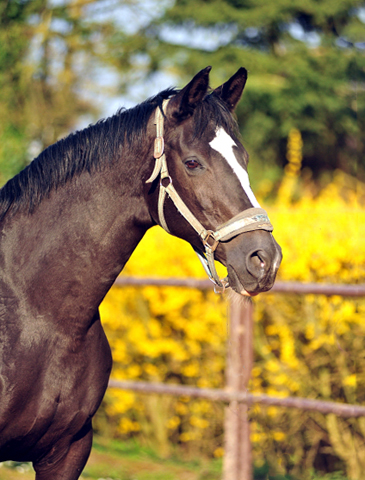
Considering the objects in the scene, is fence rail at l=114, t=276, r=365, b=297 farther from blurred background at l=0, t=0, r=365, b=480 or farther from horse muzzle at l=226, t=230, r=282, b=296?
horse muzzle at l=226, t=230, r=282, b=296

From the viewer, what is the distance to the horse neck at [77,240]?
2104 mm

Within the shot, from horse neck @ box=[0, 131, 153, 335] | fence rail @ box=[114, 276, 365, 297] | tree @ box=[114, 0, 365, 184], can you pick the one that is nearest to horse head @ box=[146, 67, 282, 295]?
horse neck @ box=[0, 131, 153, 335]

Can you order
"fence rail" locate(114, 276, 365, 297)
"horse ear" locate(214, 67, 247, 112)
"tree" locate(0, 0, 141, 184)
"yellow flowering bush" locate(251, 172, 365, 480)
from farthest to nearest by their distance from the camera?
"tree" locate(0, 0, 141, 184)
"yellow flowering bush" locate(251, 172, 365, 480)
"fence rail" locate(114, 276, 365, 297)
"horse ear" locate(214, 67, 247, 112)

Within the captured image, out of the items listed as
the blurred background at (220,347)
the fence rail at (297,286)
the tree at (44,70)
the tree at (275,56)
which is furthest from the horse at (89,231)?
the tree at (275,56)

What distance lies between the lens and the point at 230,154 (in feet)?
6.57

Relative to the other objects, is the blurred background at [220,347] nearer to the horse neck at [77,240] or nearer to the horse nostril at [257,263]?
the horse neck at [77,240]

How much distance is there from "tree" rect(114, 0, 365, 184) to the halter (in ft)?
38.6

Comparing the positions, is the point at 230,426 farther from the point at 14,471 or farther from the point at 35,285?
the point at 35,285

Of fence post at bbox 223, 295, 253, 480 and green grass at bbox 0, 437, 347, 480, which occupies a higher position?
fence post at bbox 223, 295, 253, 480

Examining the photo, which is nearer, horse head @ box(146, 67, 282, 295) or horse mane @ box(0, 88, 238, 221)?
horse head @ box(146, 67, 282, 295)

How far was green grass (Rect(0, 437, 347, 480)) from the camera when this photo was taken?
13.3 feet

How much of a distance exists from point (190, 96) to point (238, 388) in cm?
228

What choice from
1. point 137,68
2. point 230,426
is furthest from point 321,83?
point 230,426

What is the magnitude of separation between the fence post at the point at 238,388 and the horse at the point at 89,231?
155 cm
